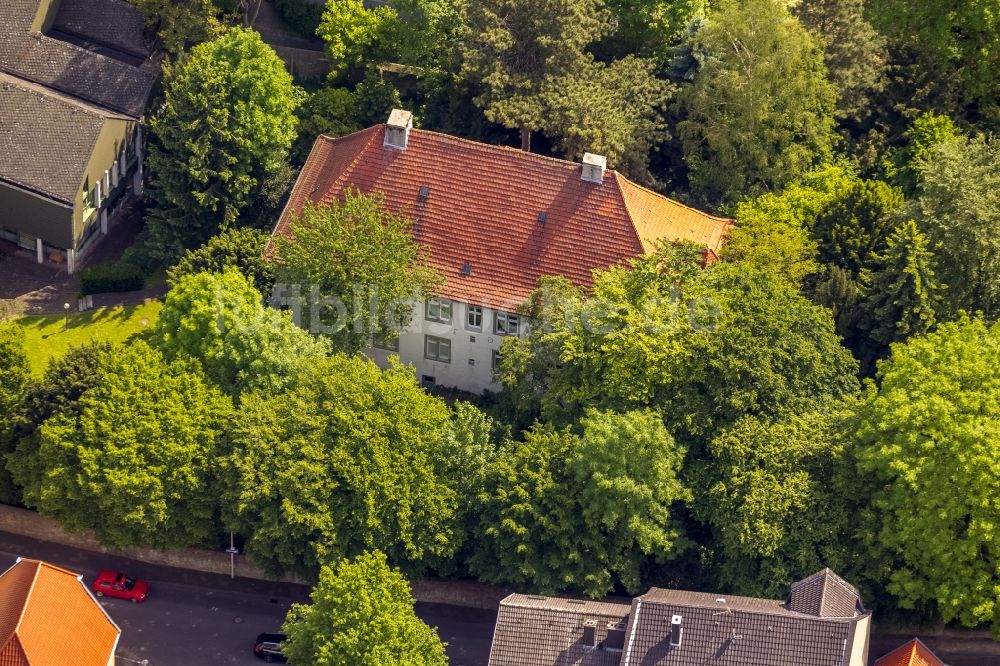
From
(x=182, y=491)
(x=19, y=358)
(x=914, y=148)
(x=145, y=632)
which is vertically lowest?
(x=145, y=632)

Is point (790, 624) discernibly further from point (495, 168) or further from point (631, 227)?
point (495, 168)

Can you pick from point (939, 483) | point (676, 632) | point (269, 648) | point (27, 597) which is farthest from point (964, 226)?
point (27, 597)

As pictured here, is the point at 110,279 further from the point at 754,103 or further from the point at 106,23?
the point at 754,103

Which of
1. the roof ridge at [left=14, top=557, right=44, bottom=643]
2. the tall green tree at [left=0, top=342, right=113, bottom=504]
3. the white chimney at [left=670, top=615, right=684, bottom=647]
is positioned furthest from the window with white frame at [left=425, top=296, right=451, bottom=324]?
the white chimney at [left=670, top=615, right=684, bottom=647]

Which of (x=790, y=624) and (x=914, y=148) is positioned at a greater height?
(x=914, y=148)

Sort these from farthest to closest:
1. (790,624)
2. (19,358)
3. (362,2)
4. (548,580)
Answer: (362,2) → (19,358) → (548,580) → (790,624)

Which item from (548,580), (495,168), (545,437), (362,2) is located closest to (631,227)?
(495,168)

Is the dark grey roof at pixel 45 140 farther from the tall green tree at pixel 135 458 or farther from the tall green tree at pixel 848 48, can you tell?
the tall green tree at pixel 848 48
